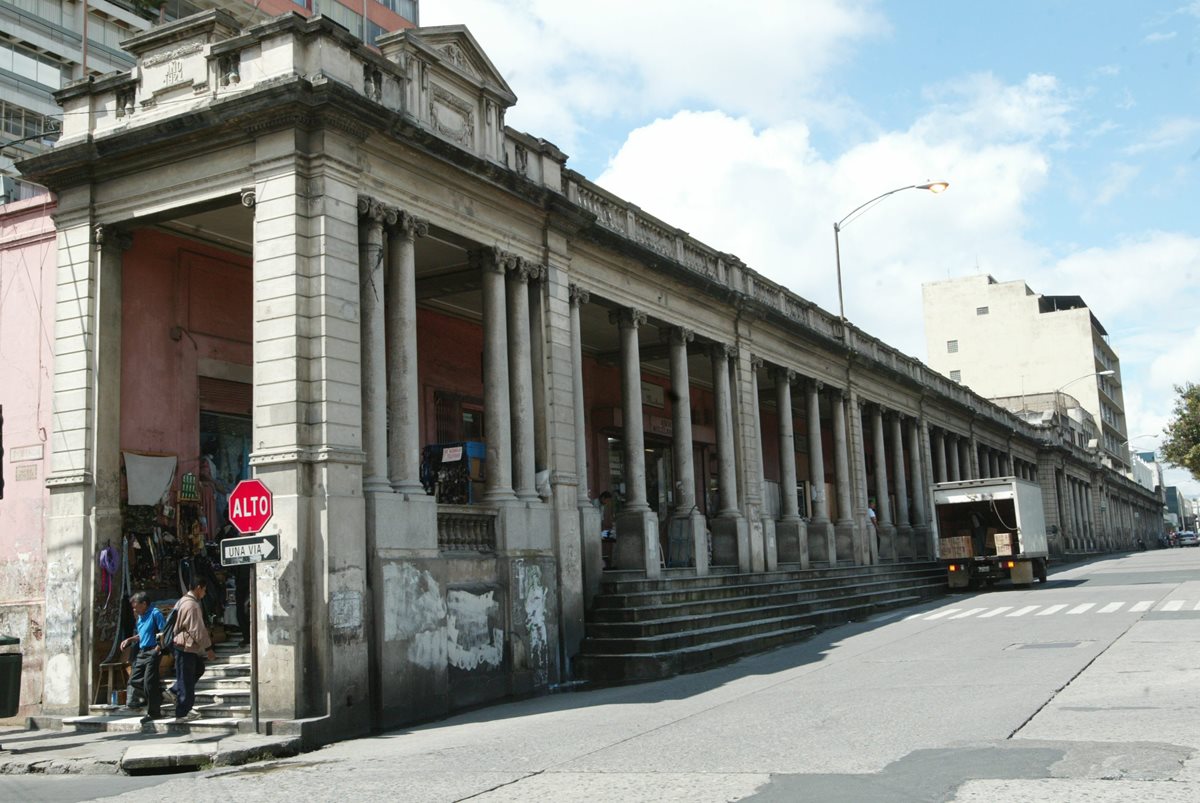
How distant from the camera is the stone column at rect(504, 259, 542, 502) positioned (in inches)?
693

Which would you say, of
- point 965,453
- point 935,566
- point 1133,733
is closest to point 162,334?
point 1133,733

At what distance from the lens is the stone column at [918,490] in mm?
39812

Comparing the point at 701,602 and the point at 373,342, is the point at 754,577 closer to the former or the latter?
the point at 701,602

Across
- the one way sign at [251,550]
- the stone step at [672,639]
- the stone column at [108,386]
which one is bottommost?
the stone step at [672,639]

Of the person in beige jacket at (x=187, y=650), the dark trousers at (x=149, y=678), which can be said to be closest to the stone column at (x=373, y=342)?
the person in beige jacket at (x=187, y=650)

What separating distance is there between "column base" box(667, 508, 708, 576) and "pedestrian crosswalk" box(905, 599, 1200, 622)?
4537 millimetres

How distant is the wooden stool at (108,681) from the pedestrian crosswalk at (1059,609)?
15.4 m

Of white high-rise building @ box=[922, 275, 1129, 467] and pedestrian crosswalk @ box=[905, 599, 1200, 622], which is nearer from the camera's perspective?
pedestrian crosswalk @ box=[905, 599, 1200, 622]

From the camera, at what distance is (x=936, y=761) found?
8.52 meters

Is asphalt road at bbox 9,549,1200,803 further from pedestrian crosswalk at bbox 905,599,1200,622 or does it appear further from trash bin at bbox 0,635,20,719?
pedestrian crosswalk at bbox 905,599,1200,622

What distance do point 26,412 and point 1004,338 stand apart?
7958 cm

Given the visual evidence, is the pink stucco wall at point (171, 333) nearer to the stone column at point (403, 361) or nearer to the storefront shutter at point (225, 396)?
the storefront shutter at point (225, 396)

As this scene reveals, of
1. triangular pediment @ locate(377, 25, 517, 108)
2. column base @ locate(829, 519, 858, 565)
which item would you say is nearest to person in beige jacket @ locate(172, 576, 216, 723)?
triangular pediment @ locate(377, 25, 517, 108)

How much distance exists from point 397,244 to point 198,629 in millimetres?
5906
